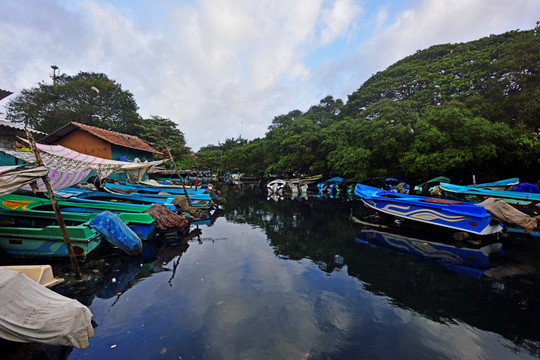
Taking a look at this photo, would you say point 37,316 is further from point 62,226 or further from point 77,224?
point 77,224

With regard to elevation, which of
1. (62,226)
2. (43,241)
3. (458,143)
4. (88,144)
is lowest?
(43,241)

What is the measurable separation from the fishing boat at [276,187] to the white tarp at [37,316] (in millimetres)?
25057

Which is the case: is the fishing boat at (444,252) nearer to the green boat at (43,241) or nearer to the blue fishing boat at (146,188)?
the green boat at (43,241)

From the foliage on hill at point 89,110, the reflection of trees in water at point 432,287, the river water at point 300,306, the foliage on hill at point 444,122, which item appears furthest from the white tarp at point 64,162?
the foliage on hill at point 444,122

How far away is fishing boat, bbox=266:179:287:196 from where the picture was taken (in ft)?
94.1

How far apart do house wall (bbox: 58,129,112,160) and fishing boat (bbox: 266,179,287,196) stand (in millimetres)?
16805

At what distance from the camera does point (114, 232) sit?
Result: 23.0 feet

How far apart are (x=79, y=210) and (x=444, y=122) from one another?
24217 millimetres

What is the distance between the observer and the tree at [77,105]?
2664cm

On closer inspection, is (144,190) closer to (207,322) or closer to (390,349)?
(207,322)

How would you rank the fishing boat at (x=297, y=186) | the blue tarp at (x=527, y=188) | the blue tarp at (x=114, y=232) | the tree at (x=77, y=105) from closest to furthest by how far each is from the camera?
the blue tarp at (x=114, y=232) → the blue tarp at (x=527, y=188) → the tree at (x=77, y=105) → the fishing boat at (x=297, y=186)

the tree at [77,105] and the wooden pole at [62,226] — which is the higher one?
the tree at [77,105]

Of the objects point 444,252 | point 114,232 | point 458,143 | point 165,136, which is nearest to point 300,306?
point 114,232

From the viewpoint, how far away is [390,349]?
12.4 feet
